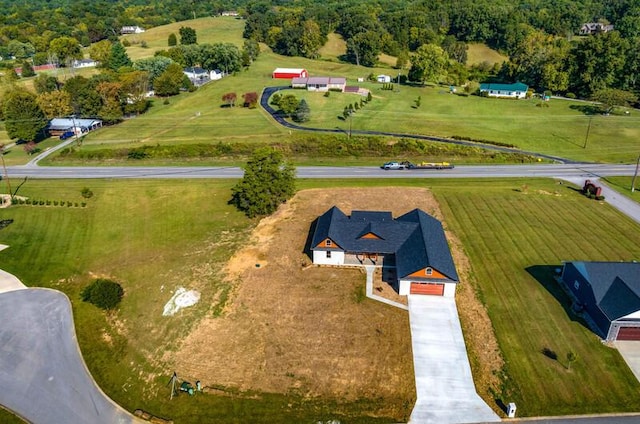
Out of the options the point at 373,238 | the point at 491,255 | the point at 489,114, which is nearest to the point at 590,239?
the point at 491,255

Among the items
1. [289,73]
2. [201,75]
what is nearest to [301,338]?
[289,73]

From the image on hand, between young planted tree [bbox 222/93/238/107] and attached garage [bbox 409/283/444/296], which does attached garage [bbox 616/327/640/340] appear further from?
young planted tree [bbox 222/93/238/107]

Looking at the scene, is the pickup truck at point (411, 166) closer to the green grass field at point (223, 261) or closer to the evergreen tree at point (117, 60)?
the green grass field at point (223, 261)

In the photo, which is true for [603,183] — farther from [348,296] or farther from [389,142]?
[348,296]

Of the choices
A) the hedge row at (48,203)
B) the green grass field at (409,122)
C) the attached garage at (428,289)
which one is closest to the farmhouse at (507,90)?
the green grass field at (409,122)

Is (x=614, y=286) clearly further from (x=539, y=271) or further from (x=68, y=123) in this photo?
(x=68, y=123)

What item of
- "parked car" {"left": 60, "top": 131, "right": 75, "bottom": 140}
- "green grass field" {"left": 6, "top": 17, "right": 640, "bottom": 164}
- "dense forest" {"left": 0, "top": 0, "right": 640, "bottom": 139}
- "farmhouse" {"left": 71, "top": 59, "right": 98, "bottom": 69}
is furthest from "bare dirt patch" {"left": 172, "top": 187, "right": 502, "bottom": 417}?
"farmhouse" {"left": 71, "top": 59, "right": 98, "bottom": 69}
